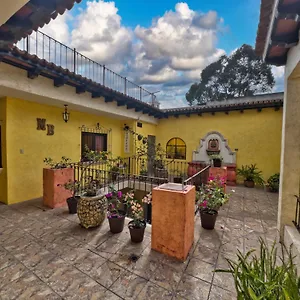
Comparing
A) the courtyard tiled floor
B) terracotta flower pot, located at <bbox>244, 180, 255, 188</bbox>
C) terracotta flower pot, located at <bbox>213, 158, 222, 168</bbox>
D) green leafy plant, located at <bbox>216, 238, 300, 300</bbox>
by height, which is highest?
terracotta flower pot, located at <bbox>213, 158, 222, 168</bbox>

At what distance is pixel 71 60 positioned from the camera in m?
5.20

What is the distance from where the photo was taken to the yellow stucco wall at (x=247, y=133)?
782 centimetres

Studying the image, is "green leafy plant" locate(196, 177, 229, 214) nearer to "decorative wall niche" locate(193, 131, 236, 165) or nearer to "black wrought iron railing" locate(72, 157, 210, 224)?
"black wrought iron railing" locate(72, 157, 210, 224)

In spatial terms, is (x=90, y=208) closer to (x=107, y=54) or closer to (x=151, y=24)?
(x=107, y=54)

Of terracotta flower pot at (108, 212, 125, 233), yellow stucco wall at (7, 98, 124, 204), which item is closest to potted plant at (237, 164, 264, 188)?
terracotta flower pot at (108, 212, 125, 233)

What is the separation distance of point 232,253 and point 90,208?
2851 millimetres

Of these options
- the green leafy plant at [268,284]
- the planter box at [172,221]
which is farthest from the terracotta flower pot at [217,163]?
the green leafy plant at [268,284]

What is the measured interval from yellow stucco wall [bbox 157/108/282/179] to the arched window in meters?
0.30

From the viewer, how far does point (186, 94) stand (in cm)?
2078

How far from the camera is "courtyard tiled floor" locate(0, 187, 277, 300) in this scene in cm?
207

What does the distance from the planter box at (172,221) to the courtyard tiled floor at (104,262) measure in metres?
0.16

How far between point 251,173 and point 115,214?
6.81 metres

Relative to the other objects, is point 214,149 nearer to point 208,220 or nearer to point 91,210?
point 208,220

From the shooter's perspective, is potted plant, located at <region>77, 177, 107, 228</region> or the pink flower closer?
potted plant, located at <region>77, 177, 107, 228</region>
